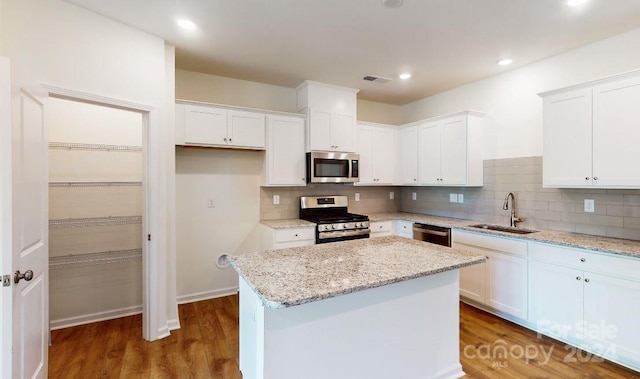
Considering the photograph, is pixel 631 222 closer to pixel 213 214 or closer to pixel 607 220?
pixel 607 220

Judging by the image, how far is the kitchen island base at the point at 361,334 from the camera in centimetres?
149

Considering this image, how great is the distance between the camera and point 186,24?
2.44m

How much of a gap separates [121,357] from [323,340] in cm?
190

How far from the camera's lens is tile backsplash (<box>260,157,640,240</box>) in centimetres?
266

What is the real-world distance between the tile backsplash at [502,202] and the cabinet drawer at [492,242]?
0.59m

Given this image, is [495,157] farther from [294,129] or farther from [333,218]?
[294,129]

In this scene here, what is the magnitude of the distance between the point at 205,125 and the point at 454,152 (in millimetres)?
3013

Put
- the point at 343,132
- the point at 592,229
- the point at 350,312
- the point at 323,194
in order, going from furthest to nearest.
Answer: the point at 323,194, the point at 343,132, the point at 592,229, the point at 350,312

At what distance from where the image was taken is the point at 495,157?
3596 millimetres

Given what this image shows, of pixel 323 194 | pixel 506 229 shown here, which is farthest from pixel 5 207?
pixel 506 229

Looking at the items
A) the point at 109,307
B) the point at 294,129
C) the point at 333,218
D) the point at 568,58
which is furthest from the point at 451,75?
the point at 109,307

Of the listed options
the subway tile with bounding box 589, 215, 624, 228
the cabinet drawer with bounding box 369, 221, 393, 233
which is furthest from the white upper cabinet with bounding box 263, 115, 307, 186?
the subway tile with bounding box 589, 215, 624, 228

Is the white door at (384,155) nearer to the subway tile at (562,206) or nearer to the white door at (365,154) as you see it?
the white door at (365,154)

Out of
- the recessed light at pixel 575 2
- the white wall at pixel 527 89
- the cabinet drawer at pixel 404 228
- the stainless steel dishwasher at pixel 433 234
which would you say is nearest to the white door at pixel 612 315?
the stainless steel dishwasher at pixel 433 234
